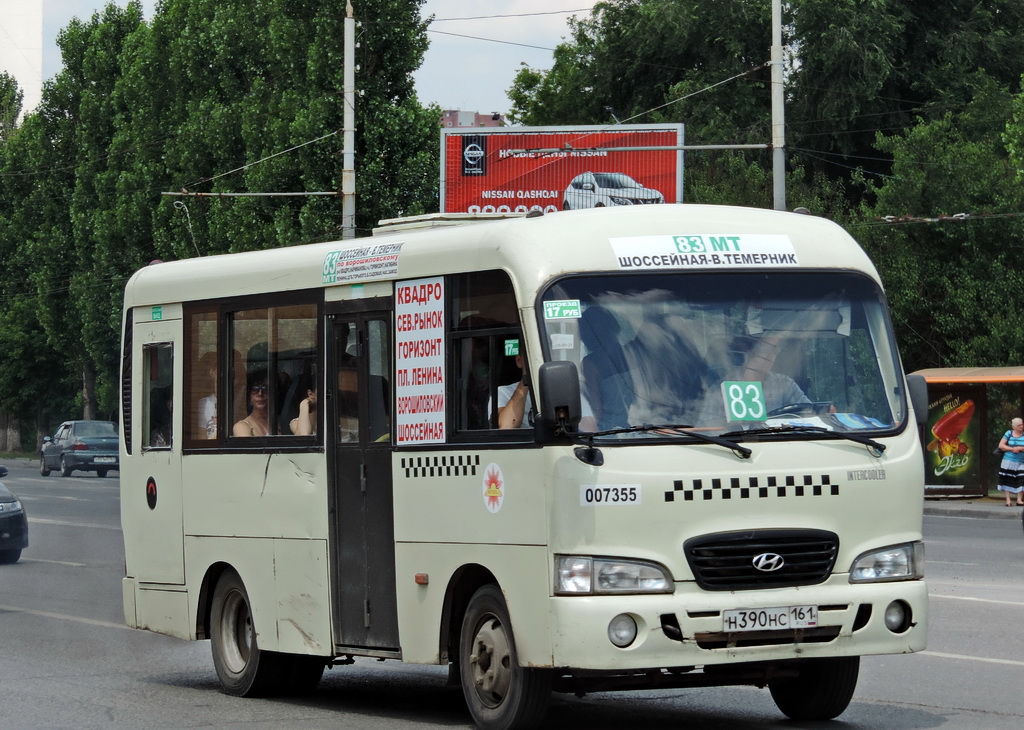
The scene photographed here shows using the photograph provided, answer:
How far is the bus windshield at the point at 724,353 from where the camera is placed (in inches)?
329

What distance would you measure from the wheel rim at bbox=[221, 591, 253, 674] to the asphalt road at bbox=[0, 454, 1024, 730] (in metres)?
0.22

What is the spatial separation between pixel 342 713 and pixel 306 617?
0.59m

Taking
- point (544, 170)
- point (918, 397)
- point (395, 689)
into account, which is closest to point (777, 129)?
point (544, 170)

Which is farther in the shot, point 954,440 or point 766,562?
point 954,440

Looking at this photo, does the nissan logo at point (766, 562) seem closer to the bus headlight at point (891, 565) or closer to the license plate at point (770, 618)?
the license plate at point (770, 618)

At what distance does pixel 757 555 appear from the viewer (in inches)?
324

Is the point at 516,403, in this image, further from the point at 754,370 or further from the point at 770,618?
the point at 770,618

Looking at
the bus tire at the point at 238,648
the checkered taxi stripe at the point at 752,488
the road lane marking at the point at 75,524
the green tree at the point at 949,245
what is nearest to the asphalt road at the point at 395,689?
the bus tire at the point at 238,648

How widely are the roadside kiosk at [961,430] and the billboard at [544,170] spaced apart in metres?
11.0

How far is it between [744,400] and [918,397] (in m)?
1.02

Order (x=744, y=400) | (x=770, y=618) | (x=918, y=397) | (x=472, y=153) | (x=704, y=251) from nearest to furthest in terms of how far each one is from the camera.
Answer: (x=770, y=618)
(x=744, y=400)
(x=704, y=251)
(x=918, y=397)
(x=472, y=153)

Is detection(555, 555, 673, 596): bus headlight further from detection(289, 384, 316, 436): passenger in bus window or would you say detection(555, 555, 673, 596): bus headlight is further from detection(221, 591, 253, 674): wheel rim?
detection(221, 591, 253, 674): wheel rim

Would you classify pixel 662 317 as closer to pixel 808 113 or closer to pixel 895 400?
pixel 895 400

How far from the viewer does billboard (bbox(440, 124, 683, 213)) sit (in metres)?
Answer: 43.5
